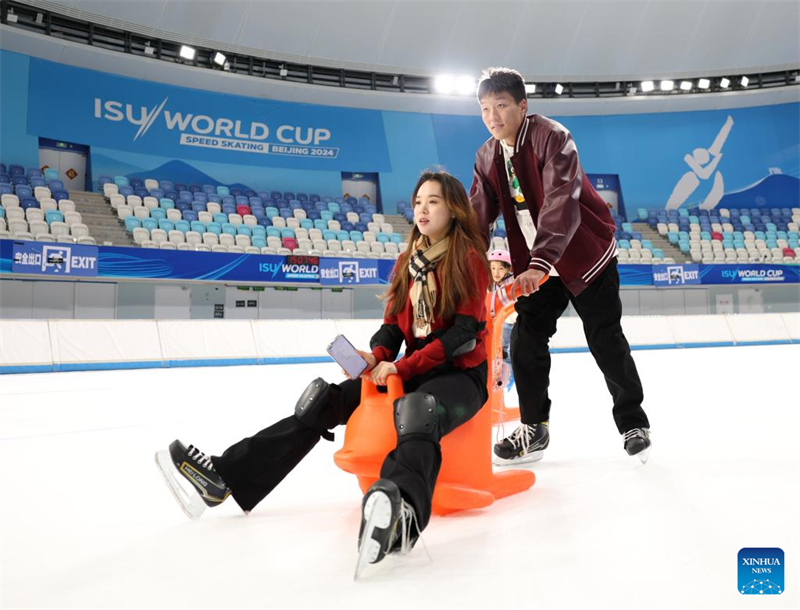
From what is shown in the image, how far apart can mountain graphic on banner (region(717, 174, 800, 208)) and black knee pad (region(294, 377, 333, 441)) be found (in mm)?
20641

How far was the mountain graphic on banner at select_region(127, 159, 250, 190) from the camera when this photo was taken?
1473cm

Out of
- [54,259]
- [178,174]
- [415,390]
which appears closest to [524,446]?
[415,390]

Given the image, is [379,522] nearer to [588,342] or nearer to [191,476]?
[191,476]

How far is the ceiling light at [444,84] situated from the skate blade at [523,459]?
52.2 feet

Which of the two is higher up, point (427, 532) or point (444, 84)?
point (444, 84)

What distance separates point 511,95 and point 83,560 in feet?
6.35

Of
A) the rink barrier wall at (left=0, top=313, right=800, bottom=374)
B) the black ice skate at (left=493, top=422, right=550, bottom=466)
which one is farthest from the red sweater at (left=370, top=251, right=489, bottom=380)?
the rink barrier wall at (left=0, top=313, right=800, bottom=374)

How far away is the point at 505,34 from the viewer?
16094mm

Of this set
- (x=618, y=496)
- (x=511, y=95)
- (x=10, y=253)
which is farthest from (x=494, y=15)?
(x=618, y=496)

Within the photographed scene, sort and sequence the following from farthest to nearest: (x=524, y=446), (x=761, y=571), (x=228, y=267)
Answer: (x=228, y=267) < (x=524, y=446) < (x=761, y=571)

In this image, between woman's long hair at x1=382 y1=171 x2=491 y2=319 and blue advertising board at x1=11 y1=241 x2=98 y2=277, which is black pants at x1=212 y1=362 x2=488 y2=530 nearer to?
woman's long hair at x1=382 y1=171 x2=491 y2=319

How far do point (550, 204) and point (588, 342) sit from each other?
2.06 feet

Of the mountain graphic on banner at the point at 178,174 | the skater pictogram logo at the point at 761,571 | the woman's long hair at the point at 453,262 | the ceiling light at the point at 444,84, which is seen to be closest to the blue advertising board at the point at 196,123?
the mountain graphic on banner at the point at 178,174

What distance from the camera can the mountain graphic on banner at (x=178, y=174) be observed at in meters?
14.7
